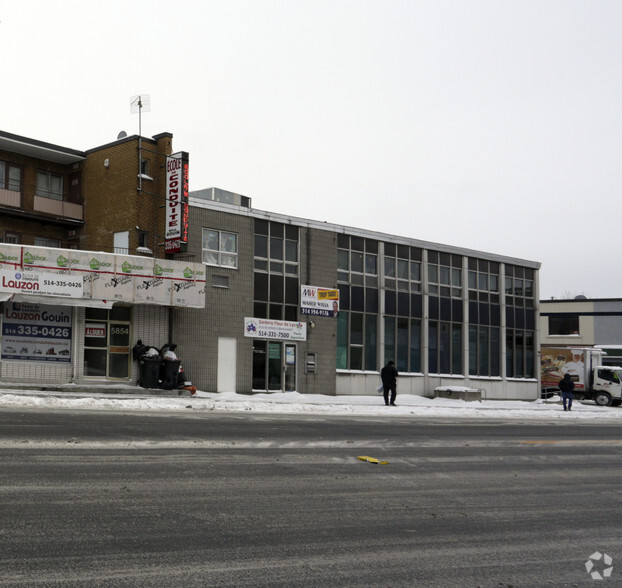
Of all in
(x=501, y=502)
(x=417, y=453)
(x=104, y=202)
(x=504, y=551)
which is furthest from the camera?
(x=104, y=202)

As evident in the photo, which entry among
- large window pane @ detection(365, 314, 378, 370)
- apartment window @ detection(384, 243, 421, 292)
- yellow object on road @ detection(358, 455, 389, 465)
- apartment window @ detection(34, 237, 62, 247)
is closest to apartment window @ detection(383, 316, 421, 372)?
large window pane @ detection(365, 314, 378, 370)

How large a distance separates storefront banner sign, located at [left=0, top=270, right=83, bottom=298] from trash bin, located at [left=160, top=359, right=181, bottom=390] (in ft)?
13.6

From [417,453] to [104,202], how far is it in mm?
22245

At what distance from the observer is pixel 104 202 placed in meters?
32.0

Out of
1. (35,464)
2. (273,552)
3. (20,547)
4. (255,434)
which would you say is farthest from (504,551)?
(255,434)

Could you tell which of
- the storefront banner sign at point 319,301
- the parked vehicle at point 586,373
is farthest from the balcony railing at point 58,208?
the parked vehicle at point 586,373

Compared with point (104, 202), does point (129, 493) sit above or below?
below

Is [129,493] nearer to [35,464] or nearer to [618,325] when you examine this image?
[35,464]

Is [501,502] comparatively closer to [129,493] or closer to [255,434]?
[129,493]

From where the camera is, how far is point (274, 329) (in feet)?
110

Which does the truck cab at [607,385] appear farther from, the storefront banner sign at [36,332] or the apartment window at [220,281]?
the storefront banner sign at [36,332]

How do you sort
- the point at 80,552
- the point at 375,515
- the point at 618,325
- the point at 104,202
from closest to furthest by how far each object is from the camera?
the point at 80,552, the point at 375,515, the point at 104,202, the point at 618,325

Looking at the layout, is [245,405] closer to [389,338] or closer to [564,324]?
[389,338]

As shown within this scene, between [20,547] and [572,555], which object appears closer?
[20,547]
